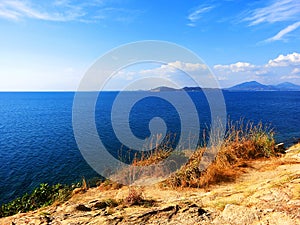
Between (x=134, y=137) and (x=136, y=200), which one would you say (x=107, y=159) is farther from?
(x=136, y=200)

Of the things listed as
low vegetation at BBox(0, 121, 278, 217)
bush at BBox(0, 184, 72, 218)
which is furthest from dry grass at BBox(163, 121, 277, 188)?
bush at BBox(0, 184, 72, 218)

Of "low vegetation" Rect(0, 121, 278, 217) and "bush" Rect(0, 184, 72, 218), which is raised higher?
"low vegetation" Rect(0, 121, 278, 217)

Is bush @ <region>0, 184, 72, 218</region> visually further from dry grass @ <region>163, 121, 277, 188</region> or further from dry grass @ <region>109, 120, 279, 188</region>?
dry grass @ <region>163, 121, 277, 188</region>

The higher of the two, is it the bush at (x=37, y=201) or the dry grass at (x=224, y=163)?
the dry grass at (x=224, y=163)

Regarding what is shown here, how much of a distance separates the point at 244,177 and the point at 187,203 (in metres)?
3.67

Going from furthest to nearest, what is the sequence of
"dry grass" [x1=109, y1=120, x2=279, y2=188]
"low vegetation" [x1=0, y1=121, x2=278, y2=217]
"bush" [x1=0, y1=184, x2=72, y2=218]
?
"bush" [x1=0, y1=184, x2=72, y2=218] → "dry grass" [x1=109, y1=120, x2=279, y2=188] → "low vegetation" [x1=0, y1=121, x2=278, y2=217]

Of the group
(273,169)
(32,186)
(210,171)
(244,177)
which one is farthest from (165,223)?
(32,186)

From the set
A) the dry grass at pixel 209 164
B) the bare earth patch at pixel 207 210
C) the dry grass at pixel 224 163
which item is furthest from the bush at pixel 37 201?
the dry grass at pixel 224 163

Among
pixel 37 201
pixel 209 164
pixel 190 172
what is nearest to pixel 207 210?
pixel 190 172

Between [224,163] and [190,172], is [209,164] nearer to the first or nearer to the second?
[224,163]

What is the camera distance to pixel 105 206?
575 centimetres

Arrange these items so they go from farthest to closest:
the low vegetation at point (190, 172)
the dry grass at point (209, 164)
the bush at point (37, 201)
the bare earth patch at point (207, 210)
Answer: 1. the bush at point (37, 201)
2. the dry grass at point (209, 164)
3. the low vegetation at point (190, 172)
4. the bare earth patch at point (207, 210)

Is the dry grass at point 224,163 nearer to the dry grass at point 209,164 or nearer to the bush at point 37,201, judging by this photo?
the dry grass at point 209,164

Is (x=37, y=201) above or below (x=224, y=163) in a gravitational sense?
below
